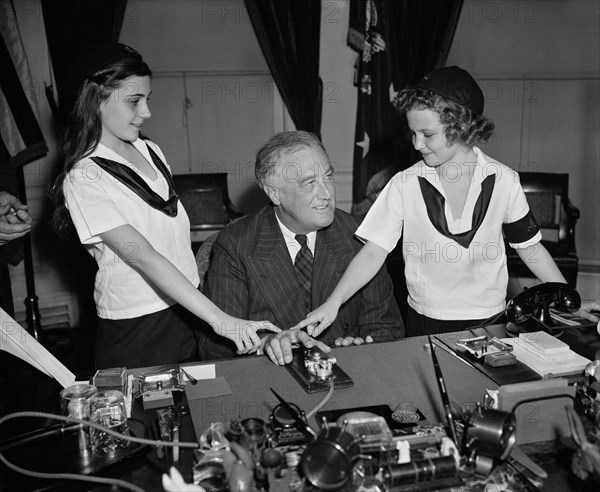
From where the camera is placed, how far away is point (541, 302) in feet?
7.40

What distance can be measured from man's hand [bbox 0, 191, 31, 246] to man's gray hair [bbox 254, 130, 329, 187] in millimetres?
953

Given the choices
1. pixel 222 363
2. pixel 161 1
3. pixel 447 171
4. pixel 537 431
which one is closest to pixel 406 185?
pixel 447 171

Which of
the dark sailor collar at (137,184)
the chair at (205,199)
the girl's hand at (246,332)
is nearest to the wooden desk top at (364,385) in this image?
the girl's hand at (246,332)

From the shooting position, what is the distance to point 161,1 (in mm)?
5227

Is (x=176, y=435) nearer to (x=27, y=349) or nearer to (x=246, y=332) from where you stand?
(x=27, y=349)

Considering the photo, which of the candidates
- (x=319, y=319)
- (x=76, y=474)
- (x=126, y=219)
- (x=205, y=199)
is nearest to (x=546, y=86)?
(x=205, y=199)

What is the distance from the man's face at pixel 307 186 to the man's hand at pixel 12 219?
101 cm

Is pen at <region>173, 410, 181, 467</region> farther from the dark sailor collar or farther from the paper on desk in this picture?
the dark sailor collar

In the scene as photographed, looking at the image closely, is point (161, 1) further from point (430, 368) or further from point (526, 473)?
point (526, 473)

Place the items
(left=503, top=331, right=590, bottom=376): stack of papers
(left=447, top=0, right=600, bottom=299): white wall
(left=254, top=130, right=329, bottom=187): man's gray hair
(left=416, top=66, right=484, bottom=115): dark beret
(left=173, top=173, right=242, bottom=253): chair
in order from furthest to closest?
(left=447, top=0, right=600, bottom=299): white wall → (left=173, top=173, right=242, bottom=253): chair → (left=254, top=130, right=329, bottom=187): man's gray hair → (left=416, top=66, right=484, bottom=115): dark beret → (left=503, top=331, right=590, bottom=376): stack of papers

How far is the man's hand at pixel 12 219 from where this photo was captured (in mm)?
2535

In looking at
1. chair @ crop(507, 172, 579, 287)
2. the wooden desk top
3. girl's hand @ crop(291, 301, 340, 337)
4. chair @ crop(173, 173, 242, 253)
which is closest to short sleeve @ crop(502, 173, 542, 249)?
the wooden desk top

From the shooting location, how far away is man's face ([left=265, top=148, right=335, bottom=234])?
2531 millimetres

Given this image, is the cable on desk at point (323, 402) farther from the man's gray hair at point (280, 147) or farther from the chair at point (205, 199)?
the chair at point (205, 199)
